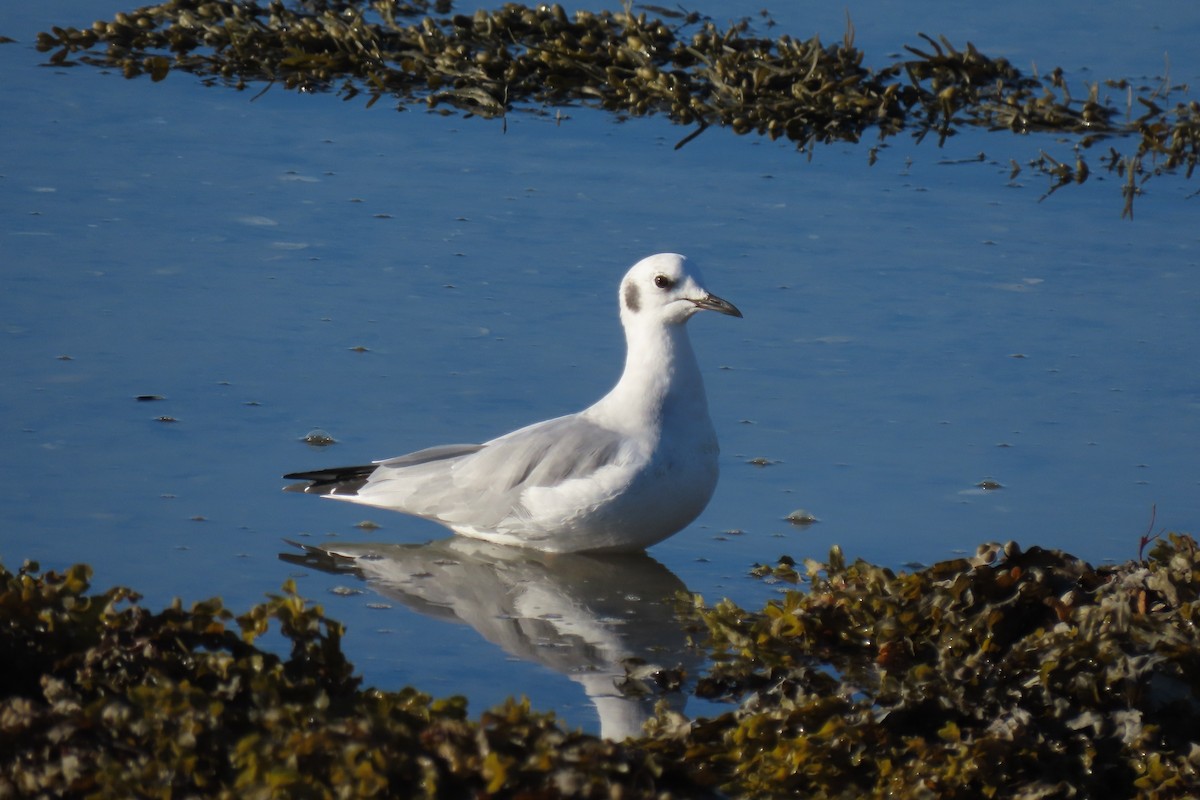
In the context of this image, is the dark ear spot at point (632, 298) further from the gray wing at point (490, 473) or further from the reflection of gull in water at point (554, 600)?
the reflection of gull in water at point (554, 600)

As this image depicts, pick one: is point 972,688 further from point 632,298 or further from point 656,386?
point 632,298

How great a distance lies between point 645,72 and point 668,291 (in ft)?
14.5

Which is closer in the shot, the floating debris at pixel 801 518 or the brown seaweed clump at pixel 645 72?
the floating debris at pixel 801 518

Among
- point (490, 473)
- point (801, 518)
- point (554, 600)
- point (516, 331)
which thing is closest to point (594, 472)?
point (490, 473)

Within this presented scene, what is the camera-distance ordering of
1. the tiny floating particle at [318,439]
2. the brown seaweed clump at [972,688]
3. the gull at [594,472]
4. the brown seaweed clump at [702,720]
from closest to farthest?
1. the brown seaweed clump at [702,720]
2. the brown seaweed clump at [972,688]
3. the gull at [594,472]
4. the tiny floating particle at [318,439]

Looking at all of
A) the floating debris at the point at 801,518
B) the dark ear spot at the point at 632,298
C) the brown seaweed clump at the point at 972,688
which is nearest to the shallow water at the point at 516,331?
the floating debris at the point at 801,518

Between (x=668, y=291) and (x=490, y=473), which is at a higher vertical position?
(x=668, y=291)

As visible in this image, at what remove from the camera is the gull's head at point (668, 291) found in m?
5.87

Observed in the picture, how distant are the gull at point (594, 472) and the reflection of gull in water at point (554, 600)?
0.10 m

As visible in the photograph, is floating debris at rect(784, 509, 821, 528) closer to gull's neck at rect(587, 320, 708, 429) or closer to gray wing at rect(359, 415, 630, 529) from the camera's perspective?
gull's neck at rect(587, 320, 708, 429)

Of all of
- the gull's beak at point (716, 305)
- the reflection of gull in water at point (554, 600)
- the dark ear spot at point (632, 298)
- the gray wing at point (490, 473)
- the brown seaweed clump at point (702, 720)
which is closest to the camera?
the brown seaweed clump at point (702, 720)

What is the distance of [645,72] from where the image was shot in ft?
33.1

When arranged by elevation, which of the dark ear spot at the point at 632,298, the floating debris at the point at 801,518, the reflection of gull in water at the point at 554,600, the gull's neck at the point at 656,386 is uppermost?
the dark ear spot at the point at 632,298

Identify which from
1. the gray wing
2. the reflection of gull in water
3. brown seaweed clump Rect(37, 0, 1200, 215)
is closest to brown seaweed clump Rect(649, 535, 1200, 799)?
the reflection of gull in water
